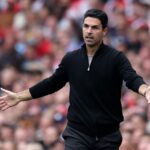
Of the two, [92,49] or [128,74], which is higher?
[92,49]

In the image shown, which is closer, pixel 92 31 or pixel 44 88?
pixel 92 31

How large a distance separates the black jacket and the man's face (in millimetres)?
127

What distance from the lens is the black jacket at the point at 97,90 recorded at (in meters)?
7.86

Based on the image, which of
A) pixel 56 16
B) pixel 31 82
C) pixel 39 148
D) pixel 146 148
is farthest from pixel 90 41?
pixel 56 16

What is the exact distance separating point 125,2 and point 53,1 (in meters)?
1.76

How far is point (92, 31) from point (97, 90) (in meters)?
0.53

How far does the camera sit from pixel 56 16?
50.9 feet

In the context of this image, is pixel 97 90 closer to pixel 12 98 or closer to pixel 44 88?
pixel 44 88

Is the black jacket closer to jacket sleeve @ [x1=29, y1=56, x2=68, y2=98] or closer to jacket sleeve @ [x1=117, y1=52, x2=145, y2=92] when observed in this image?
jacket sleeve @ [x1=117, y1=52, x2=145, y2=92]

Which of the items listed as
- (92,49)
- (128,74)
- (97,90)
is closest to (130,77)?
(128,74)

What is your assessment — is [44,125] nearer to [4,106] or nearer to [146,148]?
[146,148]

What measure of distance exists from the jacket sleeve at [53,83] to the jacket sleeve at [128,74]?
22.6 inches

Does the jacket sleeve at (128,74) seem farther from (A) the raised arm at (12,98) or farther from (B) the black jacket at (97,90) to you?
(A) the raised arm at (12,98)

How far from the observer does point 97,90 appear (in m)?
7.88
